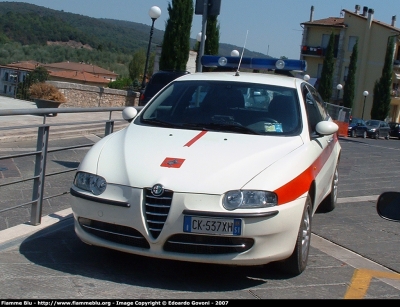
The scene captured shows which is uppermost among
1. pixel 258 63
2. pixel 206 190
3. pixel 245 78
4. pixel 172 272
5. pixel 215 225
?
pixel 258 63

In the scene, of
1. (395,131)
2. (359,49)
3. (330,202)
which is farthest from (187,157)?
(359,49)

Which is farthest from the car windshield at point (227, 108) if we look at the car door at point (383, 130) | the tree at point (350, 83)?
the tree at point (350, 83)

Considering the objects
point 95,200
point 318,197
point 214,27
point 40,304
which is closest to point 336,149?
point 318,197

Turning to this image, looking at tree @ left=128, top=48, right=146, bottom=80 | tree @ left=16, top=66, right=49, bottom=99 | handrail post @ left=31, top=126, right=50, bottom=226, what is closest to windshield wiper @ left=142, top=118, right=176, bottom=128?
handrail post @ left=31, top=126, right=50, bottom=226

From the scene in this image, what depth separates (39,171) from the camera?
5.87 metres

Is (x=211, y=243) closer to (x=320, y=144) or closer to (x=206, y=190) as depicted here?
(x=206, y=190)

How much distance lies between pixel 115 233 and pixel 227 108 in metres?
1.85

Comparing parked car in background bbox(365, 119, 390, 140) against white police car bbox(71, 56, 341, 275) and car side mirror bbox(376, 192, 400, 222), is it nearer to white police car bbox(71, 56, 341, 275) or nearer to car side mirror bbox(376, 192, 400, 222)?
white police car bbox(71, 56, 341, 275)

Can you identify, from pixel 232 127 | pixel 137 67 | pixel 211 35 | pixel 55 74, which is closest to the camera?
pixel 232 127

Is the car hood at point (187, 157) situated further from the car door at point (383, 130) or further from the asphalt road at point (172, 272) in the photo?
the car door at point (383, 130)

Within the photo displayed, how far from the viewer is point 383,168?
1241 centimetres

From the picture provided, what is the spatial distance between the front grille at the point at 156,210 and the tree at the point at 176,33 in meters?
23.0

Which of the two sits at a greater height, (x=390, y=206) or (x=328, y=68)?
(x=328, y=68)

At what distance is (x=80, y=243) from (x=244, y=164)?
1759 mm
